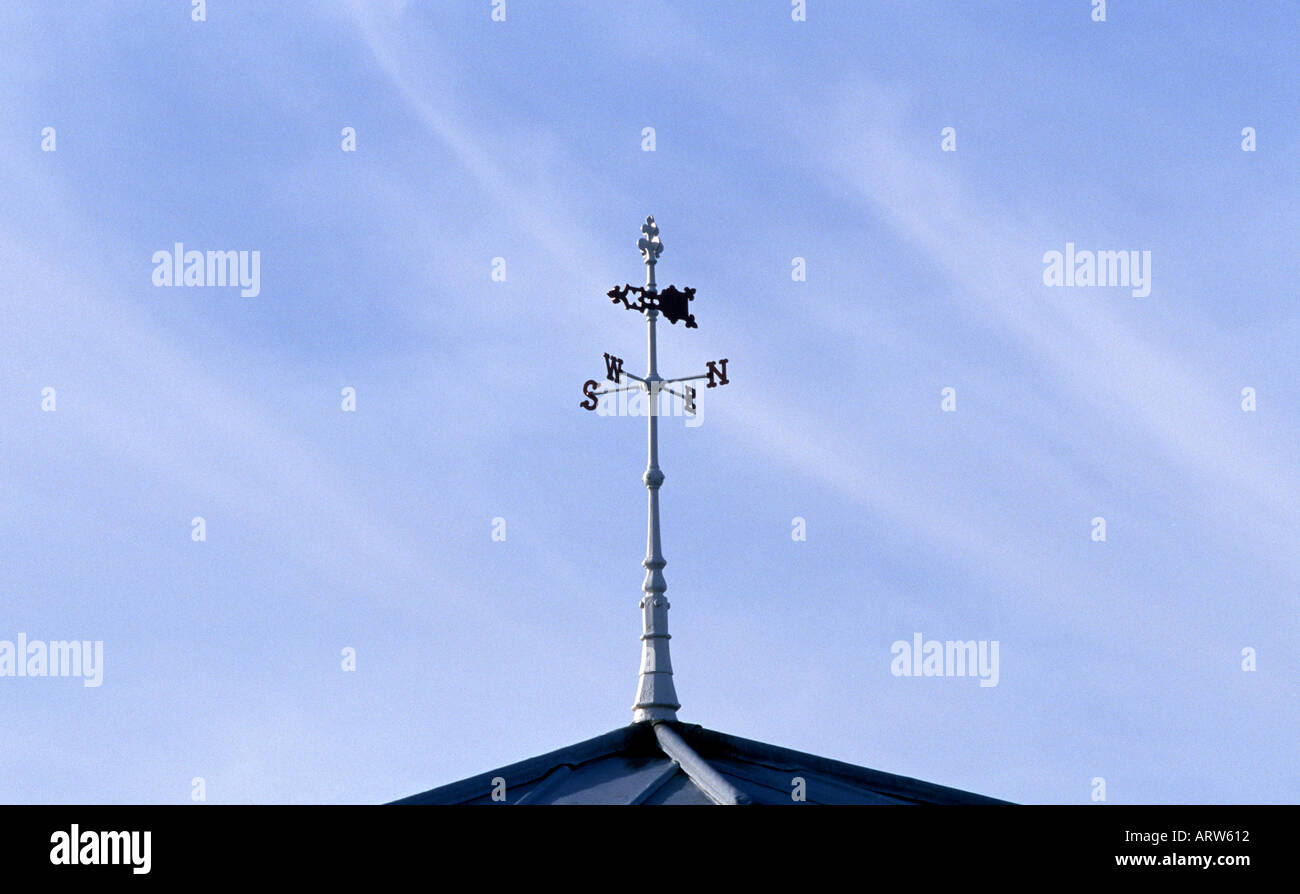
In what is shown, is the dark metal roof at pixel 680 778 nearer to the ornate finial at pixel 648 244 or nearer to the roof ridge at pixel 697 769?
the roof ridge at pixel 697 769

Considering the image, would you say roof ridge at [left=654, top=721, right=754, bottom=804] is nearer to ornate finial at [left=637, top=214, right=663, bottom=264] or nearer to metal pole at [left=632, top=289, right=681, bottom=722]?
metal pole at [left=632, top=289, right=681, bottom=722]

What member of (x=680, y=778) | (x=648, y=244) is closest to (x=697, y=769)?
(x=680, y=778)

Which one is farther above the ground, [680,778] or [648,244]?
[648,244]

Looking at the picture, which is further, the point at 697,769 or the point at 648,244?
the point at 648,244

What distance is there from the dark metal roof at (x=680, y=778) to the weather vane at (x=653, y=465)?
19.3 inches

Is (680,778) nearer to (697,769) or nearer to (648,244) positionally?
(697,769)

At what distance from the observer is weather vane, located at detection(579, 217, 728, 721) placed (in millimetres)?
26906

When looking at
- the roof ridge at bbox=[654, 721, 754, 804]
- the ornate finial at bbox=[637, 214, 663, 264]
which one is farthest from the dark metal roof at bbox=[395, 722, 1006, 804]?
the ornate finial at bbox=[637, 214, 663, 264]

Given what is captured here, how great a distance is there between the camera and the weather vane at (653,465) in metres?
26.9

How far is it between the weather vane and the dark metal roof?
49cm

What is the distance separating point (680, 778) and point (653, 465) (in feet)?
14.2

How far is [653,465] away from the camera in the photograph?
27750 mm

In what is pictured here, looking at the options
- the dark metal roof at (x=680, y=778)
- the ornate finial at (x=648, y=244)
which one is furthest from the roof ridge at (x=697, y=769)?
the ornate finial at (x=648, y=244)
